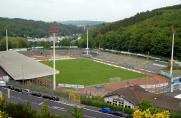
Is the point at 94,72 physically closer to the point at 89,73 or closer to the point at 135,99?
the point at 89,73

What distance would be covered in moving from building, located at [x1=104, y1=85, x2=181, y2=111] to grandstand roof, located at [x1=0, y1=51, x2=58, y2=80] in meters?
18.5

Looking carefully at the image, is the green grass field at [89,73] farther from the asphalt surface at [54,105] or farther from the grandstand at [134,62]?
the asphalt surface at [54,105]

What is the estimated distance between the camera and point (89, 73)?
69375 millimetres

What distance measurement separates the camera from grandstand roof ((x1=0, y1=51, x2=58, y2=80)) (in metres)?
54.5

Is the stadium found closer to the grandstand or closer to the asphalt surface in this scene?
the grandstand

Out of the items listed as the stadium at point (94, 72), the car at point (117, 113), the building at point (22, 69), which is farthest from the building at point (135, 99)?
the building at point (22, 69)

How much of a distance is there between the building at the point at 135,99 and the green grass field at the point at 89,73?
18.5 meters

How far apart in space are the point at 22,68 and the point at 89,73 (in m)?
16.8

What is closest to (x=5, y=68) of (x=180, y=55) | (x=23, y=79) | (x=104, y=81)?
(x=23, y=79)

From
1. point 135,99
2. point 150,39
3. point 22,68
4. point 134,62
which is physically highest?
point 150,39

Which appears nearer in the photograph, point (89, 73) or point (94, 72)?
point (89, 73)

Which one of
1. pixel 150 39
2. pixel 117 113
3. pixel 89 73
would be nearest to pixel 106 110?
pixel 117 113

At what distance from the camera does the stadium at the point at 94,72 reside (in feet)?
178

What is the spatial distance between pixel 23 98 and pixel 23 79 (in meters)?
13.2
